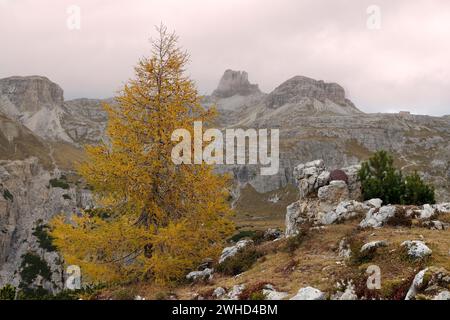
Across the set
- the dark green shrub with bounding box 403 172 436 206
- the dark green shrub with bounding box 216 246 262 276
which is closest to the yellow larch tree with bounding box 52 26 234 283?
the dark green shrub with bounding box 216 246 262 276

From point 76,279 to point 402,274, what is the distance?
15173 millimetres

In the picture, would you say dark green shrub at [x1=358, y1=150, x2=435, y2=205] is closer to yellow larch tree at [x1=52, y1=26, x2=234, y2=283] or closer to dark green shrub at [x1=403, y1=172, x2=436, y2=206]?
dark green shrub at [x1=403, y1=172, x2=436, y2=206]

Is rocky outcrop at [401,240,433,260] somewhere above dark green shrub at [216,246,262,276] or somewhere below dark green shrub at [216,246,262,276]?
above

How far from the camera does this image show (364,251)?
1593 cm

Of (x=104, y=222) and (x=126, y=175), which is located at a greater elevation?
(x=126, y=175)

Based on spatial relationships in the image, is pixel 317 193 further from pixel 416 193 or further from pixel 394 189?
pixel 416 193

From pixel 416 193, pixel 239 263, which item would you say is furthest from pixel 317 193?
pixel 239 263

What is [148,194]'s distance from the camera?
66.1 ft

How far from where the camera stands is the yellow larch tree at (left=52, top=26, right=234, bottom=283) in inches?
738

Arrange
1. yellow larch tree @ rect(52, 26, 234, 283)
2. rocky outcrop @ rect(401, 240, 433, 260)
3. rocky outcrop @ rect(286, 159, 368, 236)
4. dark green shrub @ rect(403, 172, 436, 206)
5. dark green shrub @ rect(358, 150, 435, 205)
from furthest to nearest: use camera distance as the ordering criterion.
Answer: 1. dark green shrub @ rect(358, 150, 435, 205)
2. dark green shrub @ rect(403, 172, 436, 206)
3. rocky outcrop @ rect(286, 159, 368, 236)
4. yellow larch tree @ rect(52, 26, 234, 283)
5. rocky outcrop @ rect(401, 240, 433, 260)

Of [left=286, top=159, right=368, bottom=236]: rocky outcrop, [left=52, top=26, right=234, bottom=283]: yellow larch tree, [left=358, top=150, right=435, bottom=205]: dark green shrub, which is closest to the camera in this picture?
[left=52, top=26, right=234, bottom=283]: yellow larch tree

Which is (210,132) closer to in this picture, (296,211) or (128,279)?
(128,279)

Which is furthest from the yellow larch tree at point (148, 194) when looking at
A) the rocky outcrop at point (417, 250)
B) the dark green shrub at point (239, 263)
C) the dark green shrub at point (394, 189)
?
the dark green shrub at point (394, 189)
